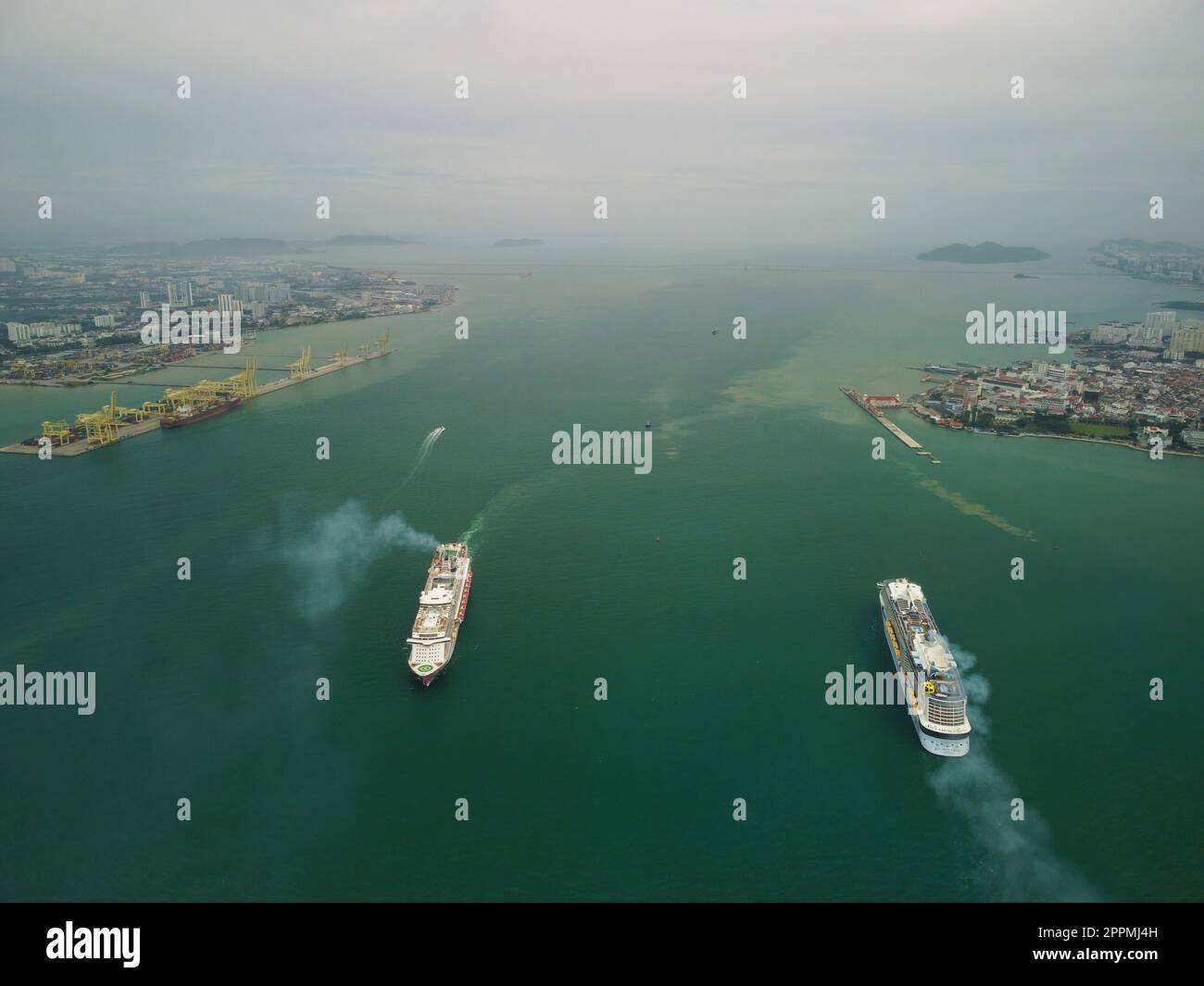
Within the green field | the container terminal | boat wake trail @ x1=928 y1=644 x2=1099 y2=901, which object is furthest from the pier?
the container terminal

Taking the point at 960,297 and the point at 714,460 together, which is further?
the point at 960,297

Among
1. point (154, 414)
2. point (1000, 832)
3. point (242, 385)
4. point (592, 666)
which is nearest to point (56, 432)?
point (154, 414)

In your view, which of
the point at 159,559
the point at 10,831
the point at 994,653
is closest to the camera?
the point at 10,831

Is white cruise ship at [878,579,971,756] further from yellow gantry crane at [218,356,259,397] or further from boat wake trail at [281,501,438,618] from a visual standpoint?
yellow gantry crane at [218,356,259,397]

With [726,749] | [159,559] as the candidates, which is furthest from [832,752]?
[159,559]

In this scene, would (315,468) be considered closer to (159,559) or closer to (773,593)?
(159,559)

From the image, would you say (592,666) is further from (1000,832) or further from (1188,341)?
(1188,341)
